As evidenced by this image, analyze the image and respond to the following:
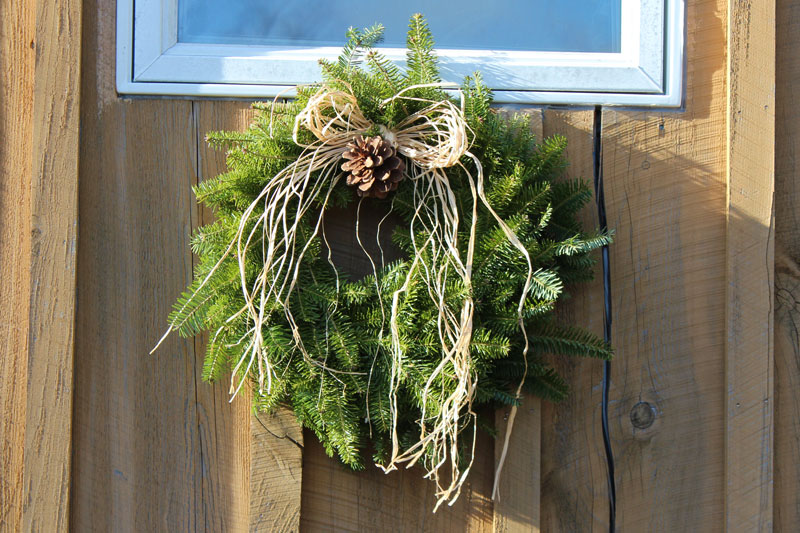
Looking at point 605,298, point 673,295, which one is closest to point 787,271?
point 673,295

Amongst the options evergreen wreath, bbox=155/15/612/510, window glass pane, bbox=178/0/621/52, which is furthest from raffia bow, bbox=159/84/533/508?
window glass pane, bbox=178/0/621/52

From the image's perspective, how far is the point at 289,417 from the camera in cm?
120

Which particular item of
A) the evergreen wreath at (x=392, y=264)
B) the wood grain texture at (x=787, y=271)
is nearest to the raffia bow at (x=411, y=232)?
the evergreen wreath at (x=392, y=264)

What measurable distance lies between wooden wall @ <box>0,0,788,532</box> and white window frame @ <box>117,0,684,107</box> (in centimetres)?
4

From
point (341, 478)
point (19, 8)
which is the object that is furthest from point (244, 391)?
point (19, 8)

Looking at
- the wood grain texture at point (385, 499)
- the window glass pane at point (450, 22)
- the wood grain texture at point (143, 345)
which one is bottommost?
the wood grain texture at point (385, 499)

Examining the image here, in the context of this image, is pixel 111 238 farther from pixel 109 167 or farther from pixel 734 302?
pixel 734 302

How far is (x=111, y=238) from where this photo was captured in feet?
4.05

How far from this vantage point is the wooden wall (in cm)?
121

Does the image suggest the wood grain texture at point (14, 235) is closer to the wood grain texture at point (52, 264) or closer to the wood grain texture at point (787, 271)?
the wood grain texture at point (52, 264)

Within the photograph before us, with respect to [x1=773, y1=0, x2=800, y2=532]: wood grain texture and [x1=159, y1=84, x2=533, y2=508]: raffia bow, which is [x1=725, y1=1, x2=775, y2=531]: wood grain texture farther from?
[x1=159, y1=84, x2=533, y2=508]: raffia bow

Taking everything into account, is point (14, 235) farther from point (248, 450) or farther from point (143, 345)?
point (248, 450)

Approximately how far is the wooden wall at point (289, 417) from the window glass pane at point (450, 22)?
0.50ft

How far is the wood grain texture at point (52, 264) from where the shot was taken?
3.87 feet
